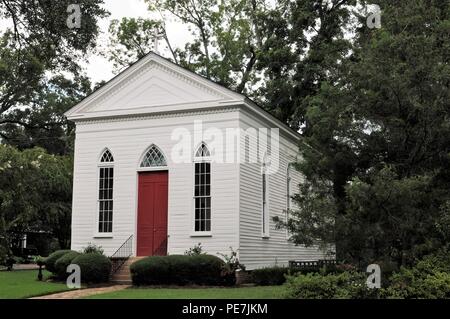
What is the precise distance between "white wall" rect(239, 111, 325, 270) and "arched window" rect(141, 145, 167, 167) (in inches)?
126

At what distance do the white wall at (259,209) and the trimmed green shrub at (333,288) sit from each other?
733cm

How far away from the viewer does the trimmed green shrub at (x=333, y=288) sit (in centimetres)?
1153

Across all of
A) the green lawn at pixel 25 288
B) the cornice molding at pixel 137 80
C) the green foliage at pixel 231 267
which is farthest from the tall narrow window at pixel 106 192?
the green foliage at pixel 231 267

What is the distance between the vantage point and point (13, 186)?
1046 centimetres

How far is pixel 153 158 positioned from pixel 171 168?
100 centimetres

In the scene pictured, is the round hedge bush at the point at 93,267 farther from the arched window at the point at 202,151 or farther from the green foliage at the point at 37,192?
the arched window at the point at 202,151

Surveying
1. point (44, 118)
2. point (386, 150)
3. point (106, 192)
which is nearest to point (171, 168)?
point (106, 192)

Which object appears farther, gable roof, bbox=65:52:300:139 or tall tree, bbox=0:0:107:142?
gable roof, bbox=65:52:300:139

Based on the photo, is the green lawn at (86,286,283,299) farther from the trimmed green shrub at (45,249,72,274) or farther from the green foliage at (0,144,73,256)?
the trimmed green shrub at (45,249,72,274)

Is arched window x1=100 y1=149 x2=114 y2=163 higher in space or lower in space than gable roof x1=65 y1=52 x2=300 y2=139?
lower

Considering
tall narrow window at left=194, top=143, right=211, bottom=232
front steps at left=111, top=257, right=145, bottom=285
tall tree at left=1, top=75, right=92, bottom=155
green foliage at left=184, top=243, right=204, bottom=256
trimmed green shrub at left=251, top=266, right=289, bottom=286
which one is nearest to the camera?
trimmed green shrub at left=251, top=266, right=289, bottom=286

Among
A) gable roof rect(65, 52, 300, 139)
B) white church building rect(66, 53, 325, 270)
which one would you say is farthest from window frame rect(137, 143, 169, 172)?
gable roof rect(65, 52, 300, 139)

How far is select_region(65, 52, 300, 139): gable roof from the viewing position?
20438mm

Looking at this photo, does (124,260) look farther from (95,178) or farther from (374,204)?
(374,204)
